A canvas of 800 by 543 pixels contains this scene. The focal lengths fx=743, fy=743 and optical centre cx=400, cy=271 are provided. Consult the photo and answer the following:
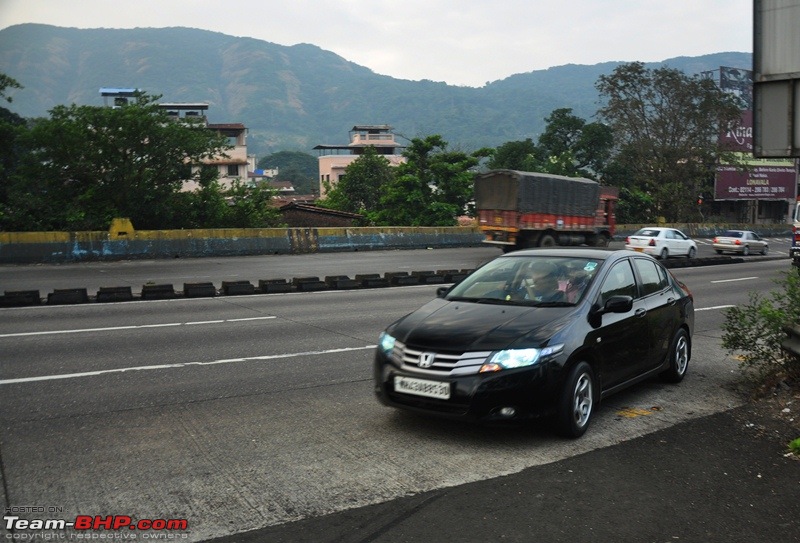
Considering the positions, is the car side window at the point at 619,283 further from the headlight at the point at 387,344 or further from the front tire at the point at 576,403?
the headlight at the point at 387,344

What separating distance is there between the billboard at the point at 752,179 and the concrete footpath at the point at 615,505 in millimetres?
71057

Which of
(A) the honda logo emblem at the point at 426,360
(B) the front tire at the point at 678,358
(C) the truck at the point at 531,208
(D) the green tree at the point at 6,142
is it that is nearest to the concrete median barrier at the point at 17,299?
(A) the honda logo emblem at the point at 426,360

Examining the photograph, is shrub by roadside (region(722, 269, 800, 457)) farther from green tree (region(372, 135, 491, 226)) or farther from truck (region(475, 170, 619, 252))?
green tree (region(372, 135, 491, 226))

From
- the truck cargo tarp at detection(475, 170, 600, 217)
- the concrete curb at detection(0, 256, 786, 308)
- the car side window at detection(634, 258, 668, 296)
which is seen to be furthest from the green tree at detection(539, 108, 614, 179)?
the car side window at detection(634, 258, 668, 296)

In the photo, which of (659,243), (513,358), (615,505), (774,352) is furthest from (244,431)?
(659,243)

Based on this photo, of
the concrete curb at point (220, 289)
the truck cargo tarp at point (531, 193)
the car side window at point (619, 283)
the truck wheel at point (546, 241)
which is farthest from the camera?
the truck wheel at point (546, 241)

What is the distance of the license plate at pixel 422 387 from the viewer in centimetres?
581

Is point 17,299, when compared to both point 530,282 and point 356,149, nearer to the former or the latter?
point 530,282

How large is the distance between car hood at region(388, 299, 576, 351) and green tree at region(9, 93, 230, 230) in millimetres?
23021

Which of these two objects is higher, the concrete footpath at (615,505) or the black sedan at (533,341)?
the black sedan at (533,341)

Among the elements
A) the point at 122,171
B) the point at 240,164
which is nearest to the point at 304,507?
the point at 122,171

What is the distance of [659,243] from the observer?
31.6 metres

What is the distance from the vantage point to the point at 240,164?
9119 centimetres

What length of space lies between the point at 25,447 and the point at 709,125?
203ft
